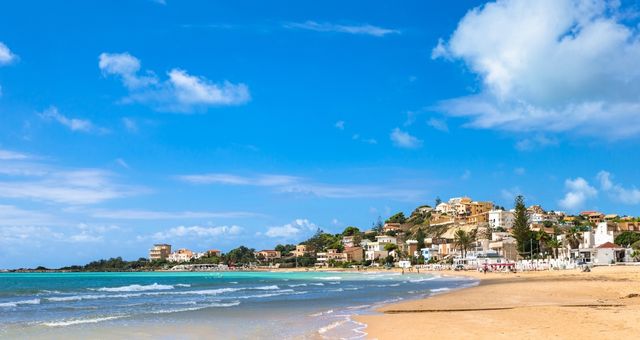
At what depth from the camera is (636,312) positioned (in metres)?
18.9

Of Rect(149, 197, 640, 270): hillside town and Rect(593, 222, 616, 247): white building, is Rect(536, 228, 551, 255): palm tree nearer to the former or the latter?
Rect(149, 197, 640, 270): hillside town

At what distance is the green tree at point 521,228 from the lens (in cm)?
9200

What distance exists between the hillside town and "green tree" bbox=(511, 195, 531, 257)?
228 millimetres

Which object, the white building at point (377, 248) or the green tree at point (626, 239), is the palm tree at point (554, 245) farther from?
the white building at point (377, 248)

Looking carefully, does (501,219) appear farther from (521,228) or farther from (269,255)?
(269,255)

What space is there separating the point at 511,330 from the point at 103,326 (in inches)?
575

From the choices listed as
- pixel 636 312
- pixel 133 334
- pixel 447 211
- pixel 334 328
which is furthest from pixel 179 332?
pixel 447 211

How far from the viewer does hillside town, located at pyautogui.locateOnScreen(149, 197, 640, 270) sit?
91.1 m

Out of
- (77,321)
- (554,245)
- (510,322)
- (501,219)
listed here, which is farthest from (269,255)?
(510,322)

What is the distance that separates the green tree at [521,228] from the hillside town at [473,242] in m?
0.23

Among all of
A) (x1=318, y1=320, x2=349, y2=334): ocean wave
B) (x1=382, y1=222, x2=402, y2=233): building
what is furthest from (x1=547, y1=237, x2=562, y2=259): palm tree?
(x1=382, y1=222, x2=402, y2=233): building

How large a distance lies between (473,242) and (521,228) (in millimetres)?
35396

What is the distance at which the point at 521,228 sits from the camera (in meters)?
92.4

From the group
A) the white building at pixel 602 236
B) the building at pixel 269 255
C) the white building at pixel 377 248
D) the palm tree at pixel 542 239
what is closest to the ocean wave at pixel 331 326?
the white building at pixel 602 236
